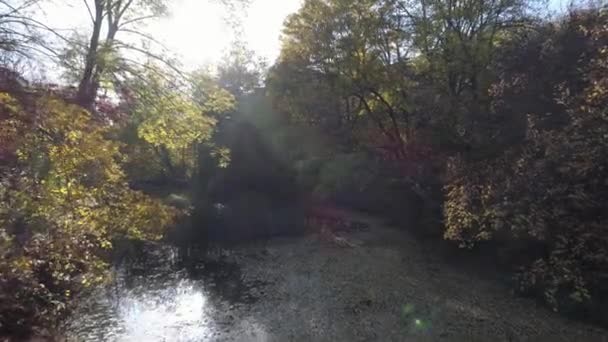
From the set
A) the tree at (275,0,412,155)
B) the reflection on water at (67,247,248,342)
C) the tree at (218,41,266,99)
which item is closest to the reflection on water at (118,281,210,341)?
the reflection on water at (67,247,248,342)

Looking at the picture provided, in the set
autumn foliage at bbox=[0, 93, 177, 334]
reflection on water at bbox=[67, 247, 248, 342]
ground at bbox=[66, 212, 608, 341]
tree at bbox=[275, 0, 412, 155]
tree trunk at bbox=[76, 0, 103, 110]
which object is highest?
tree at bbox=[275, 0, 412, 155]

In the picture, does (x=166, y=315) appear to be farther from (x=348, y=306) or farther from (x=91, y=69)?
(x=91, y=69)

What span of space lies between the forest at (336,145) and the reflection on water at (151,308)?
0.59 meters

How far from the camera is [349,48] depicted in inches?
662

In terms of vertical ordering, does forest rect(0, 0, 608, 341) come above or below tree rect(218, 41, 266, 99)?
below

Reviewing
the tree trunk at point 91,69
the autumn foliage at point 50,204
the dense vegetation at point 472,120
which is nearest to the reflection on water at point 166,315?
the autumn foliage at point 50,204

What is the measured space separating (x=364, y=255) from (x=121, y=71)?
345 inches

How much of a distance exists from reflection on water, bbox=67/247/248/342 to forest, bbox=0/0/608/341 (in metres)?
0.59

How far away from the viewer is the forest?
4473mm

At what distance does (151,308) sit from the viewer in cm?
798

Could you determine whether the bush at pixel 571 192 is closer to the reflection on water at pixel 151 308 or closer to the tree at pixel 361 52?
the reflection on water at pixel 151 308

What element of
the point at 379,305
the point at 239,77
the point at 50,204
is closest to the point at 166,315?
the point at 50,204

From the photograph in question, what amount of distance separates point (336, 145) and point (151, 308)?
540 inches

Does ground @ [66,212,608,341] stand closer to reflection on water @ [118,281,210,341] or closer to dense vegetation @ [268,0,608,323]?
reflection on water @ [118,281,210,341]
